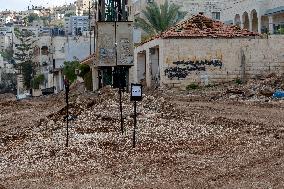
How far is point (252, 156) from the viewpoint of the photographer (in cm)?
997

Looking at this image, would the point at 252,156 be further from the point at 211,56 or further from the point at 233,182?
the point at 211,56

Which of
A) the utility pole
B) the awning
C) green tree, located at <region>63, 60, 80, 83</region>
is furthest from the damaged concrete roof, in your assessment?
green tree, located at <region>63, 60, 80, 83</region>

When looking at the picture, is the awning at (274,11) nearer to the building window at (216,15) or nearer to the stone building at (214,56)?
the stone building at (214,56)

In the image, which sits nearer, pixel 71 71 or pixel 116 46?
pixel 116 46

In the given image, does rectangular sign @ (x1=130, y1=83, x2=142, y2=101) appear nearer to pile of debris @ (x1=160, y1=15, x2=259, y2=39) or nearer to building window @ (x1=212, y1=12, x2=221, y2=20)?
pile of debris @ (x1=160, y1=15, x2=259, y2=39)

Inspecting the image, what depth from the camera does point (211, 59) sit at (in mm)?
30016

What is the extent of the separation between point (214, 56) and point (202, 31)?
176 centimetres

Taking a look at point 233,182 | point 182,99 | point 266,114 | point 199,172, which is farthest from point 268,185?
point 182,99

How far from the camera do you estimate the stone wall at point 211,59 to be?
29891 mm

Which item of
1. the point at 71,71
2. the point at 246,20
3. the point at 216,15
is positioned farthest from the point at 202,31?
the point at 216,15

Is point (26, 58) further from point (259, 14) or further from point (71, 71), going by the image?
point (259, 14)

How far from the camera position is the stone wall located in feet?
98.1

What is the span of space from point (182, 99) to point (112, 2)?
295 inches

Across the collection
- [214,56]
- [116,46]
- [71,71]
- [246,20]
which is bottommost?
[71,71]
